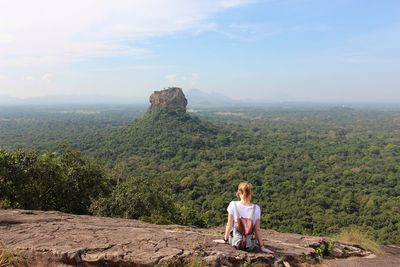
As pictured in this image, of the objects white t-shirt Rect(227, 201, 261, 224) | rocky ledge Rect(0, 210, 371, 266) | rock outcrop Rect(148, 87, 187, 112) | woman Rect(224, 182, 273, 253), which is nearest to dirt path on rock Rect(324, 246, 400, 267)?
rocky ledge Rect(0, 210, 371, 266)

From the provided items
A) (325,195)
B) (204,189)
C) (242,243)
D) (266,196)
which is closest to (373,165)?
(325,195)

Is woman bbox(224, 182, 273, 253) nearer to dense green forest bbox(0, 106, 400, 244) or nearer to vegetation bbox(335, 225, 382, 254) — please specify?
vegetation bbox(335, 225, 382, 254)

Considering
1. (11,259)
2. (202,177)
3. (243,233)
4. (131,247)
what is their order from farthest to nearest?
(202,177)
(131,247)
(243,233)
(11,259)

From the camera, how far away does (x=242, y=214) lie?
21.0 ft

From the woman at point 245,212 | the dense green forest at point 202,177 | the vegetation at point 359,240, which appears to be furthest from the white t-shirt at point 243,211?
the dense green forest at point 202,177

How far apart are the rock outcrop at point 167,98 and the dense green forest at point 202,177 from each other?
317cm

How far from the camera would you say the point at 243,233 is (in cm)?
639

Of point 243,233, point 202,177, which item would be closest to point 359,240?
point 243,233

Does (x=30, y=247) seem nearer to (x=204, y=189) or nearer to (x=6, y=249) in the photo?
(x=6, y=249)

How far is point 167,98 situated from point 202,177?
148 ft

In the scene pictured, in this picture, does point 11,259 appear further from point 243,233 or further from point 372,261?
point 372,261

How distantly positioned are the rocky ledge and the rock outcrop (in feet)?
288

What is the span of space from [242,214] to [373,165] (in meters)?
72.3

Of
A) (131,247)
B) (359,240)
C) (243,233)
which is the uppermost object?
(243,233)
